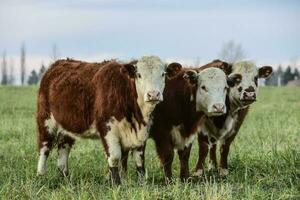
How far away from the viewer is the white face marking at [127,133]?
25.5 ft

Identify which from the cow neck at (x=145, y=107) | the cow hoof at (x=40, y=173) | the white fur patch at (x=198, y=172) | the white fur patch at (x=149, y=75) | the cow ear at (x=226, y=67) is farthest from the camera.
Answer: the cow ear at (x=226, y=67)

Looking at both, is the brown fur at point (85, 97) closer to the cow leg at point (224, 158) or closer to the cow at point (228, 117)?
the cow at point (228, 117)

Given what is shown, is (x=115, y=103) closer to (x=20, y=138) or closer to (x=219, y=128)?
(x=219, y=128)

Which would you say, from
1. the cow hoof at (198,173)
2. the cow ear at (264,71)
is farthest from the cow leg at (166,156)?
the cow ear at (264,71)

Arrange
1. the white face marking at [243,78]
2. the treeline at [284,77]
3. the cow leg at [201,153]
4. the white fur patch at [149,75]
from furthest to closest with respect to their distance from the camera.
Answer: the treeline at [284,77], the cow leg at [201,153], the white face marking at [243,78], the white fur patch at [149,75]

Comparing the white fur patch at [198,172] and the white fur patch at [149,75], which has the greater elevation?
the white fur patch at [149,75]

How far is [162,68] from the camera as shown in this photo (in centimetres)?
782

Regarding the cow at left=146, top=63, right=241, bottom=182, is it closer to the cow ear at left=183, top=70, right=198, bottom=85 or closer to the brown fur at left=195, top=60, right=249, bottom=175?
the cow ear at left=183, top=70, right=198, bottom=85

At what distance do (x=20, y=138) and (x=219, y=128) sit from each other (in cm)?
570

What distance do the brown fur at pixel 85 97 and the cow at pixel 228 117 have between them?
5.91 ft

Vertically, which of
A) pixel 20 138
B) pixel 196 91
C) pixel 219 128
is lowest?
pixel 20 138

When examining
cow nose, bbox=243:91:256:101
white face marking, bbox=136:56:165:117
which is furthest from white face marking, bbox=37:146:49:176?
cow nose, bbox=243:91:256:101

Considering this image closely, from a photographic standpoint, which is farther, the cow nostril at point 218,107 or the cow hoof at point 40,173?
the cow hoof at point 40,173

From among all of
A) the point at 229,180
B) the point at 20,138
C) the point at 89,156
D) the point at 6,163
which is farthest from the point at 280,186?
the point at 20,138
